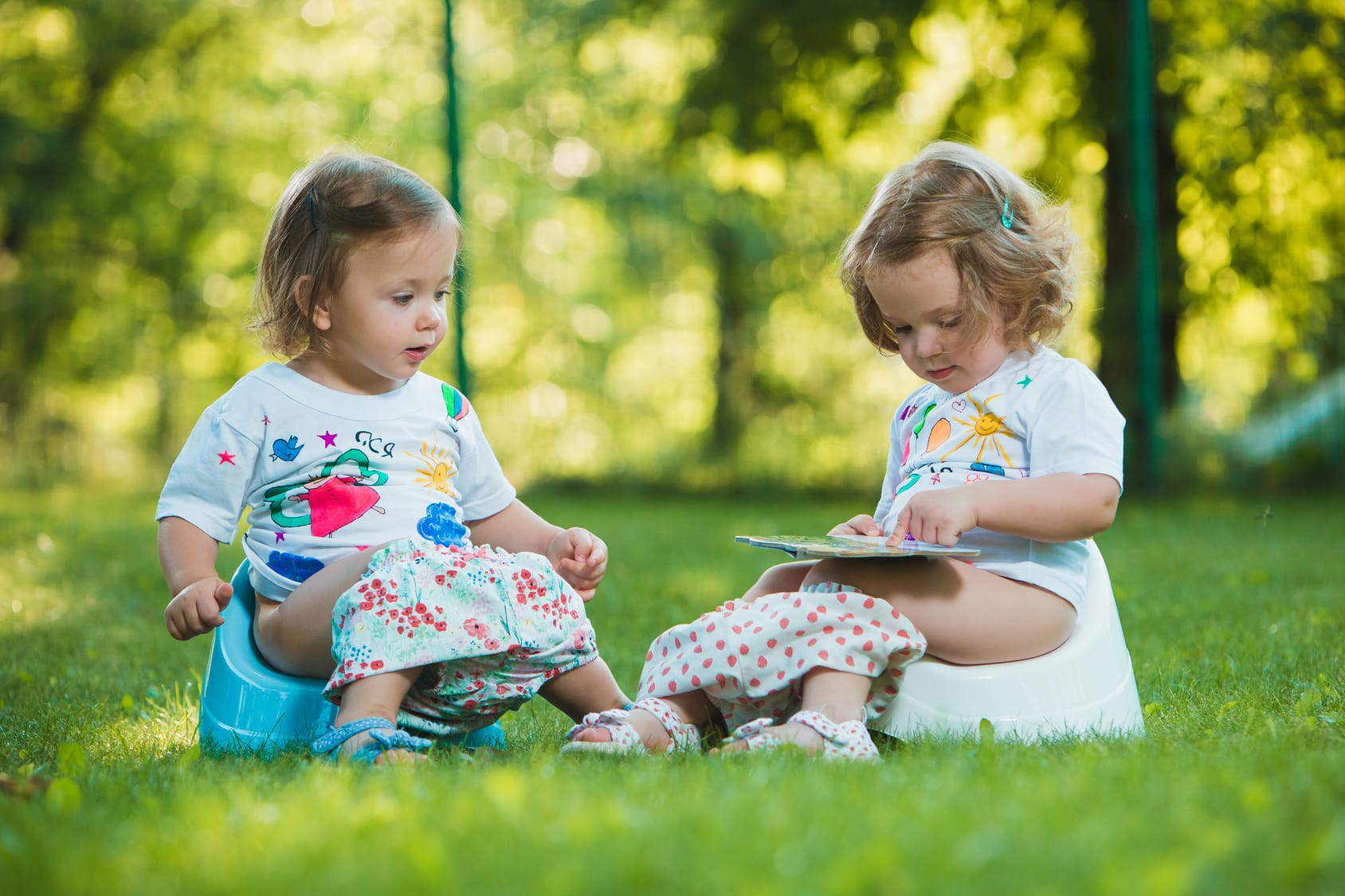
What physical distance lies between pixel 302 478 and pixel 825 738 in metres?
1.07

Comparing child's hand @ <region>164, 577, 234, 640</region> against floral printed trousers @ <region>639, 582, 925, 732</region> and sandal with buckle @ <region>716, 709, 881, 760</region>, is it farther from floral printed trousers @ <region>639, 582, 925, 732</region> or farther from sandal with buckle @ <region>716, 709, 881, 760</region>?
sandal with buckle @ <region>716, 709, 881, 760</region>

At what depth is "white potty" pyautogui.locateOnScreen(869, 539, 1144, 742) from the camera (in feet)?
7.22

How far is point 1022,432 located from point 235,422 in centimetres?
145

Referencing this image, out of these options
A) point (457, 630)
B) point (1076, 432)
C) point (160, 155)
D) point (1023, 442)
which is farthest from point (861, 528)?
point (160, 155)

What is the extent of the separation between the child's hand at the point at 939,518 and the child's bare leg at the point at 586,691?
59cm

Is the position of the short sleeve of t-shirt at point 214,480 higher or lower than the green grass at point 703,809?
higher

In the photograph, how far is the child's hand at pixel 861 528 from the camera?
8.42ft

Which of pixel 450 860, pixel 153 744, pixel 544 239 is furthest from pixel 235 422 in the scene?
pixel 544 239

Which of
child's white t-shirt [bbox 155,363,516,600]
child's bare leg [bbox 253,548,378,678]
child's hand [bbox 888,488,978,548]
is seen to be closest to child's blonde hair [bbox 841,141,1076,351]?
child's hand [bbox 888,488,978,548]

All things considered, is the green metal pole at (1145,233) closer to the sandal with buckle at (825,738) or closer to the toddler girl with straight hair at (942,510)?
the toddler girl with straight hair at (942,510)

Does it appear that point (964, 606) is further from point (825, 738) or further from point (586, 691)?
point (586, 691)

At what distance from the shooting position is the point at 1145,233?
23.7 feet

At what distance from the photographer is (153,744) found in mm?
2326

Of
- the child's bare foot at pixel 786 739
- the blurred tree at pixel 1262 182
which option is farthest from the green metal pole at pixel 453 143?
the child's bare foot at pixel 786 739
